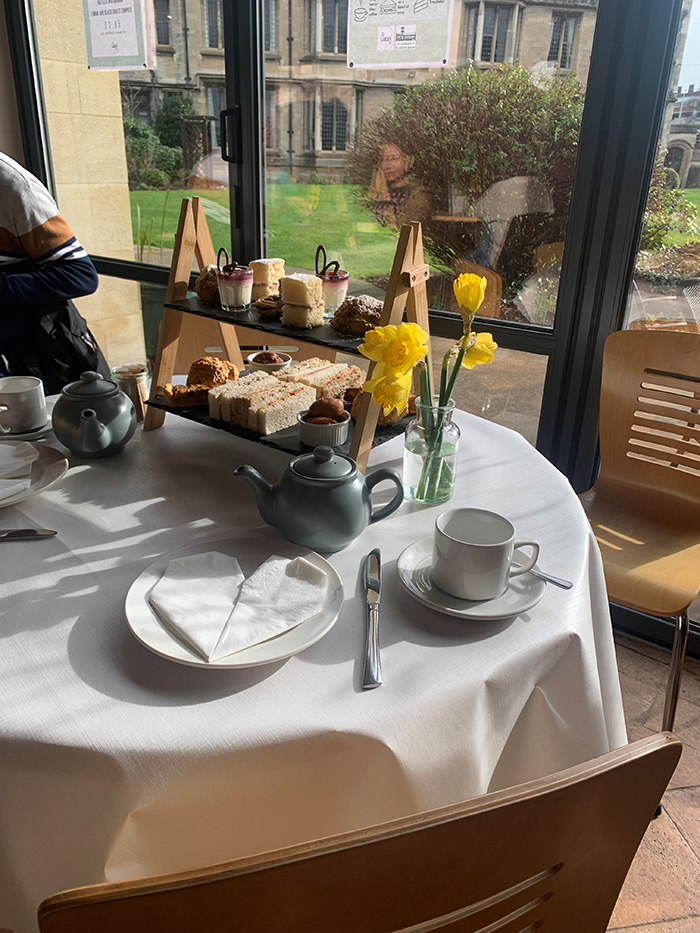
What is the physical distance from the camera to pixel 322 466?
3.31 feet

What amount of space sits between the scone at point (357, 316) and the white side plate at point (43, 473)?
59 cm

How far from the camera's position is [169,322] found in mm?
1511

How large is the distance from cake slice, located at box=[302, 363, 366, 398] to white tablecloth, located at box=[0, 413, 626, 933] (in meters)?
0.43

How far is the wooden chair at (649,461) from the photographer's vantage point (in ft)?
5.38

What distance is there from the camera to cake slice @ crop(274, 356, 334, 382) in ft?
4.66

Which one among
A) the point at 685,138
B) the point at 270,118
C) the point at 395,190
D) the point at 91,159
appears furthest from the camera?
the point at 91,159

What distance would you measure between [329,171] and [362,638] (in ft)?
6.25

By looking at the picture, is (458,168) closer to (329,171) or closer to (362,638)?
(329,171)

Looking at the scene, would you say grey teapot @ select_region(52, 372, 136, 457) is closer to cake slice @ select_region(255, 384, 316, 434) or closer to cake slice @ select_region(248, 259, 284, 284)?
cake slice @ select_region(255, 384, 316, 434)

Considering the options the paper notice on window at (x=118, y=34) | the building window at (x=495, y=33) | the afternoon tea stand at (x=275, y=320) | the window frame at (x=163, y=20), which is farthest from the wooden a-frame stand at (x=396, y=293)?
the paper notice on window at (x=118, y=34)

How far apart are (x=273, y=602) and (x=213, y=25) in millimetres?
2392

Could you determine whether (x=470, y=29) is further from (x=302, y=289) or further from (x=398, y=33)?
(x=302, y=289)

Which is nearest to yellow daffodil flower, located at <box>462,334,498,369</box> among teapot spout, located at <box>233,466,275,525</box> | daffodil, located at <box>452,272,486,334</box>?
daffodil, located at <box>452,272,486,334</box>

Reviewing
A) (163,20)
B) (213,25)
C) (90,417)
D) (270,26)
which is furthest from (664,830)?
(163,20)
